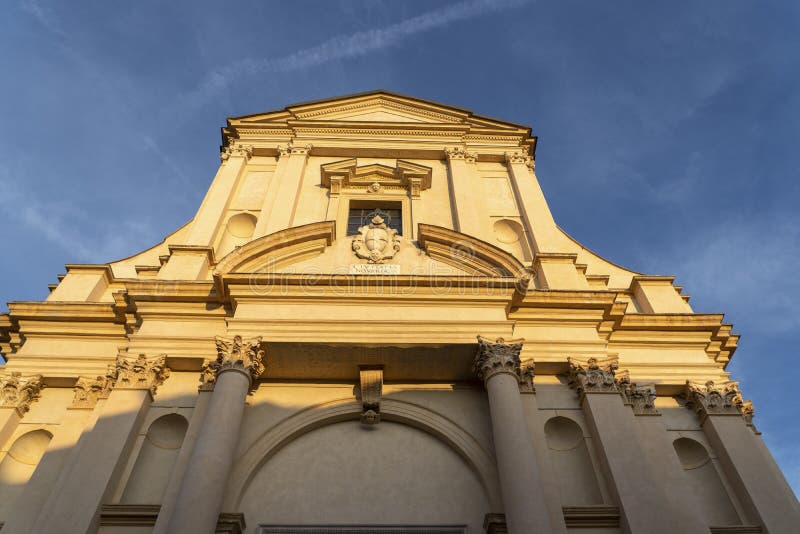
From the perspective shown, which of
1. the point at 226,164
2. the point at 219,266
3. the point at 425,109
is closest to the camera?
the point at 219,266

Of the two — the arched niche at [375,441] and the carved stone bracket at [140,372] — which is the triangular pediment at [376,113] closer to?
the carved stone bracket at [140,372]

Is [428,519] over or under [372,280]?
under

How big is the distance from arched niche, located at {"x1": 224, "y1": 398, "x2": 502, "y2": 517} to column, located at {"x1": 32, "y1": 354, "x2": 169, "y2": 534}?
79.3 inches

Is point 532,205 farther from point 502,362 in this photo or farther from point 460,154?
point 502,362

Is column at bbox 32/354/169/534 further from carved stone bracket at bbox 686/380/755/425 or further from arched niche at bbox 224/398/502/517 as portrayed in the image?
carved stone bracket at bbox 686/380/755/425

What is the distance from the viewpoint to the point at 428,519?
10.2m

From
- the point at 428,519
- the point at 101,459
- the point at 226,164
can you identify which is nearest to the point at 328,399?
the point at 428,519

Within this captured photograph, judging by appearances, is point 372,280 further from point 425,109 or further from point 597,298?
point 425,109

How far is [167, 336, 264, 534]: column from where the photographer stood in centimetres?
864

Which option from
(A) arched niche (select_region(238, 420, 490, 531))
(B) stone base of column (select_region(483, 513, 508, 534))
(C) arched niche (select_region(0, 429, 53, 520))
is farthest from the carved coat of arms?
(C) arched niche (select_region(0, 429, 53, 520))

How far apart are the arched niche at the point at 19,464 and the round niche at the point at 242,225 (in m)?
6.71

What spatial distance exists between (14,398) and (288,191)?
8.21 m

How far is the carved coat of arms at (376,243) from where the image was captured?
45.6ft

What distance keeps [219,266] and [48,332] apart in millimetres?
4254
